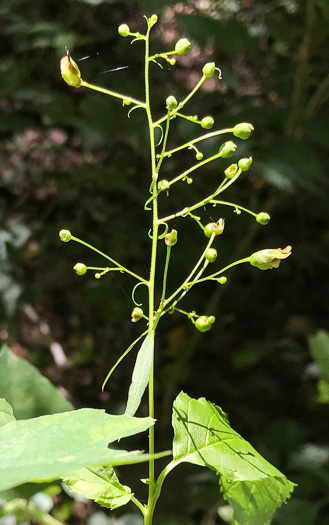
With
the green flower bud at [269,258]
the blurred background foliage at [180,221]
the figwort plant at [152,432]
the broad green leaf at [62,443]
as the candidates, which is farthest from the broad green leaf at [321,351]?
the broad green leaf at [62,443]

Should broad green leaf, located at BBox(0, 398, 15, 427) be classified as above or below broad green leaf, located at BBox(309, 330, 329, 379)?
above

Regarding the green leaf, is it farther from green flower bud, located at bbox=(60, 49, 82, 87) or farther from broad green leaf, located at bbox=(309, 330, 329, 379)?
broad green leaf, located at bbox=(309, 330, 329, 379)

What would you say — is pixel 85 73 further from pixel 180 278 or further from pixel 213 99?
pixel 180 278

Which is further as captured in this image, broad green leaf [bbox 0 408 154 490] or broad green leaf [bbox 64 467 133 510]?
broad green leaf [bbox 64 467 133 510]

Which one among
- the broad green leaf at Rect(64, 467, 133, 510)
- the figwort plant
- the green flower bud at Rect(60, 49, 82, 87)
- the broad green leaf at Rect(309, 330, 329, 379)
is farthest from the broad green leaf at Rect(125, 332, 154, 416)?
the broad green leaf at Rect(309, 330, 329, 379)

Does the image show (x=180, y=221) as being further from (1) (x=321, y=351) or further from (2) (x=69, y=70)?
(2) (x=69, y=70)

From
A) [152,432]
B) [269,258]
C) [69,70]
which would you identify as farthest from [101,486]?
[69,70]
